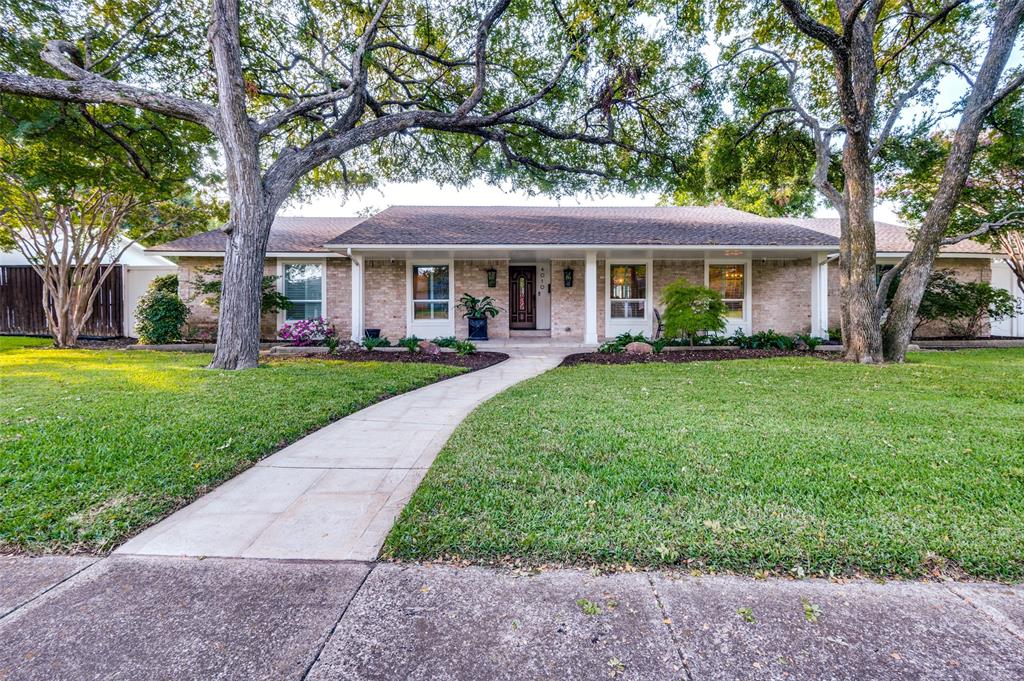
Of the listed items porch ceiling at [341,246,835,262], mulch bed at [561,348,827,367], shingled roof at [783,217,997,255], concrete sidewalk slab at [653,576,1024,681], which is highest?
shingled roof at [783,217,997,255]

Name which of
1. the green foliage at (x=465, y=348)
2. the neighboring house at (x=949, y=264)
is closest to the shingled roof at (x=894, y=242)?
the neighboring house at (x=949, y=264)

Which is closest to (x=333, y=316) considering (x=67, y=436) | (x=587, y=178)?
(x=587, y=178)

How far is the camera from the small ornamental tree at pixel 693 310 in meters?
10.5

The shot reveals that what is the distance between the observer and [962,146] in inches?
315

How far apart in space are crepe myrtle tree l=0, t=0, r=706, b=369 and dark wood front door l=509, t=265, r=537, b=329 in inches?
130

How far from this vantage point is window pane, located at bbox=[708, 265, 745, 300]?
13.3 m

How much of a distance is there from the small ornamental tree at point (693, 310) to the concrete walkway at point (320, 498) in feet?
23.3

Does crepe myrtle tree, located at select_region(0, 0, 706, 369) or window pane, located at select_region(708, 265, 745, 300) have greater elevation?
crepe myrtle tree, located at select_region(0, 0, 706, 369)

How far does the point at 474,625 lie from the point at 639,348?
9400 mm

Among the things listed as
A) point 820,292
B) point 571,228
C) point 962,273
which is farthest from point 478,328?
point 962,273

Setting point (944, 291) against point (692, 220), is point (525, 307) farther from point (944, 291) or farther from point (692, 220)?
point (944, 291)

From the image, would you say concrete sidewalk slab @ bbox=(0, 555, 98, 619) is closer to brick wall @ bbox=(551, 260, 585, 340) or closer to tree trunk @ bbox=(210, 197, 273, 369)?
tree trunk @ bbox=(210, 197, 273, 369)

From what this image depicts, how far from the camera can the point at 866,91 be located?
8.23 meters

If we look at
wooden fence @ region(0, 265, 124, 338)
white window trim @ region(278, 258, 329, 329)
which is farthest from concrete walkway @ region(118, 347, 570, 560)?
wooden fence @ region(0, 265, 124, 338)
